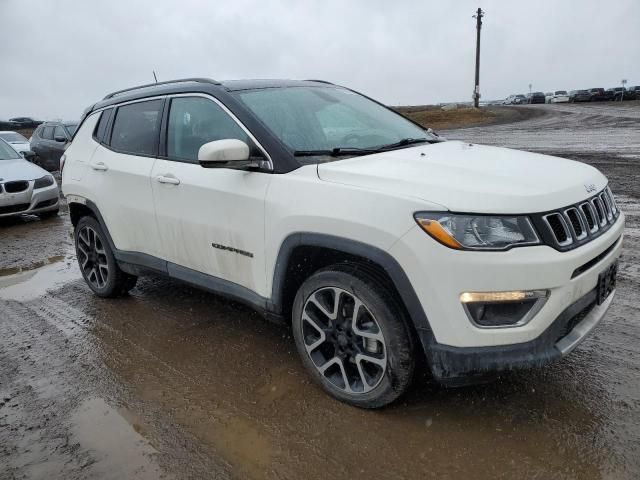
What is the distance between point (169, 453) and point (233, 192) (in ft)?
4.96

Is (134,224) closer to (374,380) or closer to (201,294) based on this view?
(201,294)

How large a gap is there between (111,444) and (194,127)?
6.95 ft

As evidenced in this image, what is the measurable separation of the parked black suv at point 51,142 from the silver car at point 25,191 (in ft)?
19.3

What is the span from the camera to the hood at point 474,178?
8.05 ft

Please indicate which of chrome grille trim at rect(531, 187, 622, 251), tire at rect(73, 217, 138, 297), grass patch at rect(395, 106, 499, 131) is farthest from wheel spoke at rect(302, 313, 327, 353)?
grass patch at rect(395, 106, 499, 131)

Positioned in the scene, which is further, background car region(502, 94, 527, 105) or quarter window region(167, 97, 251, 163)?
background car region(502, 94, 527, 105)

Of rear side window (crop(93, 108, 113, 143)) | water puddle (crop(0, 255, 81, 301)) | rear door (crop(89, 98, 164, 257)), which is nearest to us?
rear door (crop(89, 98, 164, 257))

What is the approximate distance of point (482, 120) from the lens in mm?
33688

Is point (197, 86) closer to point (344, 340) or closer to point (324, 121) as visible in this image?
point (324, 121)

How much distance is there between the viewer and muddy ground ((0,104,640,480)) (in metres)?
2.55

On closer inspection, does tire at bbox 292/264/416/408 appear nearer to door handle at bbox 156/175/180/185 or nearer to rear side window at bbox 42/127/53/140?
door handle at bbox 156/175/180/185

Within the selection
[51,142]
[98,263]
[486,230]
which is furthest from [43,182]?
[486,230]

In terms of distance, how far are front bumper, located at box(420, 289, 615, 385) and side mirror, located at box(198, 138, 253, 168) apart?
1.44m

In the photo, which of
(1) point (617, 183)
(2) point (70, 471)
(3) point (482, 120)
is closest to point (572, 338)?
(2) point (70, 471)
